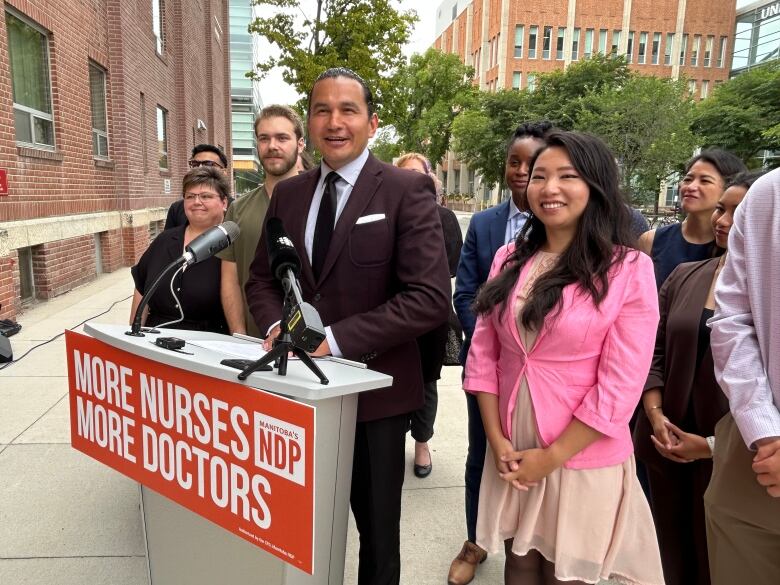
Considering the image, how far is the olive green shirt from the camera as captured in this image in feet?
9.70

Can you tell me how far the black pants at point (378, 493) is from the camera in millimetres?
1988

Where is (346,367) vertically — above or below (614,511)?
above

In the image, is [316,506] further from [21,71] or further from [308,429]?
[21,71]

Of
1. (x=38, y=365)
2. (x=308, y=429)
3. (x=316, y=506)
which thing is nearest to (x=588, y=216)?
(x=308, y=429)

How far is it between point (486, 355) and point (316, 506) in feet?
2.72

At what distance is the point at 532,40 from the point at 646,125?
1165 inches

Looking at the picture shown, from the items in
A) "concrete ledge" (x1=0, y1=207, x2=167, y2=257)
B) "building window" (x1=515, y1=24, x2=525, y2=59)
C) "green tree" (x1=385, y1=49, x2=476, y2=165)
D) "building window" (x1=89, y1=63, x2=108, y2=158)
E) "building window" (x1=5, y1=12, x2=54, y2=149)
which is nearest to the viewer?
"concrete ledge" (x1=0, y1=207, x2=167, y2=257)

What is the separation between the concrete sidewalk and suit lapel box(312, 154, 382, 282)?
1.66m

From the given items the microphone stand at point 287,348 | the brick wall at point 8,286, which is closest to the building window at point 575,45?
the brick wall at point 8,286

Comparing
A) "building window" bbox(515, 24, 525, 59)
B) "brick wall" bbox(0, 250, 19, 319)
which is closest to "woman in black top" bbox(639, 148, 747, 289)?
"brick wall" bbox(0, 250, 19, 319)

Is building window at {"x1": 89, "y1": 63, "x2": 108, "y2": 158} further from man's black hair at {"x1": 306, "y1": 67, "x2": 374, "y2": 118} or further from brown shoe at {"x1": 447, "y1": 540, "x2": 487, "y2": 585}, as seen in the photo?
brown shoe at {"x1": 447, "y1": 540, "x2": 487, "y2": 585}

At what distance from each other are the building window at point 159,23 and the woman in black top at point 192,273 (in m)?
13.0

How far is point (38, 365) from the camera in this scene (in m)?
5.43

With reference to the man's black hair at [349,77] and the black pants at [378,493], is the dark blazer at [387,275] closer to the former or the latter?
the black pants at [378,493]
